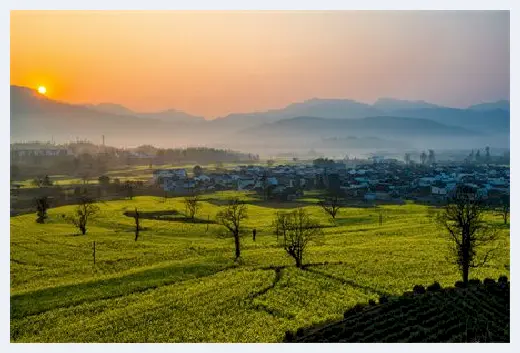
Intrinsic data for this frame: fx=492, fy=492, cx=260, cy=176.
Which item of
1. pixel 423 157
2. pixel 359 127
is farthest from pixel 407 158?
pixel 359 127

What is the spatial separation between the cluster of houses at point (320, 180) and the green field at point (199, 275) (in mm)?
1966

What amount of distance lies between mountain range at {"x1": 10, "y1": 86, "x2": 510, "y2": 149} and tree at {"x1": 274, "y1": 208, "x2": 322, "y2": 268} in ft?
15.4

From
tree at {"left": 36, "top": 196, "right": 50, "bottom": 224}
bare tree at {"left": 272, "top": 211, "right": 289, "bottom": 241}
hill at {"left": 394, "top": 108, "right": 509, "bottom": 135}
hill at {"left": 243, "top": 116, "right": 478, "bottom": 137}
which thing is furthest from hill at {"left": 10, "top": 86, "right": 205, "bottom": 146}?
hill at {"left": 394, "top": 108, "right": 509, "bottom": 135}

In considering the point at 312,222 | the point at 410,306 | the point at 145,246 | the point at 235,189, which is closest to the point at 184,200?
the point at 235,189

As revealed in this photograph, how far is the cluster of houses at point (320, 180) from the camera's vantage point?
31797 millimetres

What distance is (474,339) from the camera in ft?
36.4

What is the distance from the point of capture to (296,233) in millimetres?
20609

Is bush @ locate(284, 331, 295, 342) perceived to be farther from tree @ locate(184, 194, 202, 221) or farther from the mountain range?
tree @ locate(184, 194, 202, 221)

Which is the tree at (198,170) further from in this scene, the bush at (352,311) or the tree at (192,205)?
the bush at (352,311)

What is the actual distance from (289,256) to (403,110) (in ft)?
28.5

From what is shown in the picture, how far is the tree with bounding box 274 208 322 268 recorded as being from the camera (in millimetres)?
20344

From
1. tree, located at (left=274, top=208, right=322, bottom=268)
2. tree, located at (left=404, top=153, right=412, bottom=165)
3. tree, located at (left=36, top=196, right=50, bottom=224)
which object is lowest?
tree, located at (left=274, top=208, right=322, bottom=268)

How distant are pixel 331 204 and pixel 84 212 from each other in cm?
1520
